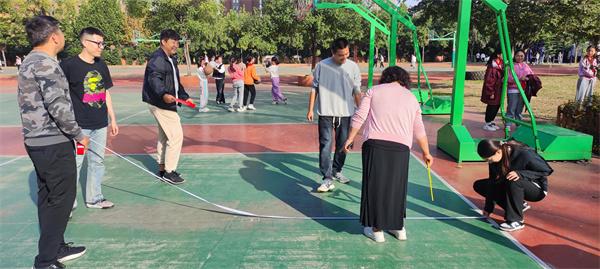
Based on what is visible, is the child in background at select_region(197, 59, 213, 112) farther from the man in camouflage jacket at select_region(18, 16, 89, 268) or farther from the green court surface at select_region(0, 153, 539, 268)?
the man in camouflage jacket at select_region(18, 16, 89, 268)

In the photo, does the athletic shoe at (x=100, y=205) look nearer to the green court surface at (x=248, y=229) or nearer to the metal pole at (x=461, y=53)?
the green court surface at (x=248, y=229)

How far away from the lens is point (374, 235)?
3887 millimetres

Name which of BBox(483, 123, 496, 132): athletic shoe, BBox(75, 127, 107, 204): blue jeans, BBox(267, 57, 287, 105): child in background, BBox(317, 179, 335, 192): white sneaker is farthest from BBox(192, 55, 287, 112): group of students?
BBox(75, 127, 107, 204): blue jeans

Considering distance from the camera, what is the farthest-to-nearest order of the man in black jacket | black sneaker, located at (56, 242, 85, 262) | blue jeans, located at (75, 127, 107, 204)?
the man in black jacket → blue jeans, located at (75, 127, 107, 204) → black sneaker, located at (56, 242, 85, 262)

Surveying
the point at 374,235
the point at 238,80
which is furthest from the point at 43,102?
the point at 238,80

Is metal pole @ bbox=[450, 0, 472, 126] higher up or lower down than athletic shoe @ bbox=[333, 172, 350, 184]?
higher up

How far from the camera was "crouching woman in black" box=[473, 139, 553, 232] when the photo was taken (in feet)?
13.5

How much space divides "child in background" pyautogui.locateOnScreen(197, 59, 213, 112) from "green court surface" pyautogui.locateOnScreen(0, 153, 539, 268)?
6.52 meters

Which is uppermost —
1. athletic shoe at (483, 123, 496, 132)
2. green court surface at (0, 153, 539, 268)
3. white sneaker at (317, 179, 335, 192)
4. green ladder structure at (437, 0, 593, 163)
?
green ladder structure at (437, 0, 593, 163)

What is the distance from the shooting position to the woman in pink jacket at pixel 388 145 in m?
3.59

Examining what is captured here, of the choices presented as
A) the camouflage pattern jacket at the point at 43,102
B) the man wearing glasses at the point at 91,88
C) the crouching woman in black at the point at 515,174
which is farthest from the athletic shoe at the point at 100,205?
the crouching woman in black at the point at 515,174

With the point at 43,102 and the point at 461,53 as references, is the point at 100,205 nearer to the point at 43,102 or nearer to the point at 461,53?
the point at 43,102

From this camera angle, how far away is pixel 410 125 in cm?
364

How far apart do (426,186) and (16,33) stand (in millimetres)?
45197
